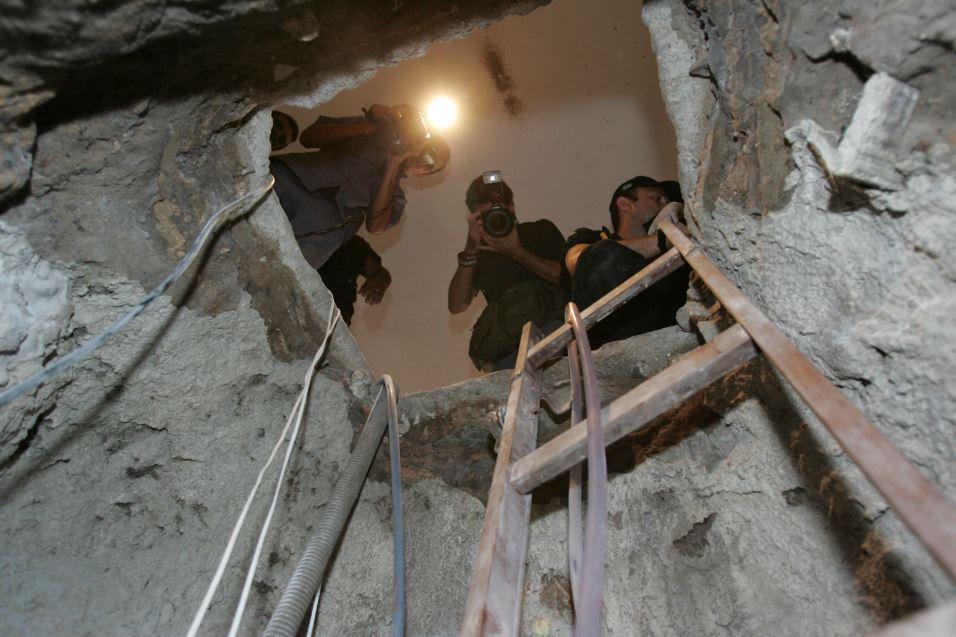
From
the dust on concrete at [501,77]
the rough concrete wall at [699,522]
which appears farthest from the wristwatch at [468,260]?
the dust on concrete at [501,77]

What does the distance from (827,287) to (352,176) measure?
154 centimetres

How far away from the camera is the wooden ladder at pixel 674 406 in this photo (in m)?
0.46

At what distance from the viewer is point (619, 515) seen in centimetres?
124

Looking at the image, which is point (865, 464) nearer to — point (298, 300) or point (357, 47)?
point (357, 47)

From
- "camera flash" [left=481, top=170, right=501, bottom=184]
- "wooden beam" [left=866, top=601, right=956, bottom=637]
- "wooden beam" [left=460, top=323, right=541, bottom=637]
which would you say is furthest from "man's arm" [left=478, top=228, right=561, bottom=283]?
"wooden beam" [left=866, top=601, right=956, bottom=637]

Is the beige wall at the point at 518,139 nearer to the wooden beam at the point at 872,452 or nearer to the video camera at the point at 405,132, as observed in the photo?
the video camera at the point at 405,132

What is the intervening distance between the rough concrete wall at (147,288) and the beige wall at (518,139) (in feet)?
9.74

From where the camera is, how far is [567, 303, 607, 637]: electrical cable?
642 millimetres

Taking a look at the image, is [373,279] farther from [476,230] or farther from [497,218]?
[497,218]

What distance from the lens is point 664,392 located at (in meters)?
0.82

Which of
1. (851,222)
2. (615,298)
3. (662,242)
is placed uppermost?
(662,242)

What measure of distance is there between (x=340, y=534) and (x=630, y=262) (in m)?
1.14

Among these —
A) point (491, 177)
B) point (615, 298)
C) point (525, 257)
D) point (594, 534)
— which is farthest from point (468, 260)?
point (594, 534)

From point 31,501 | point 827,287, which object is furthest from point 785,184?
point 31,501
